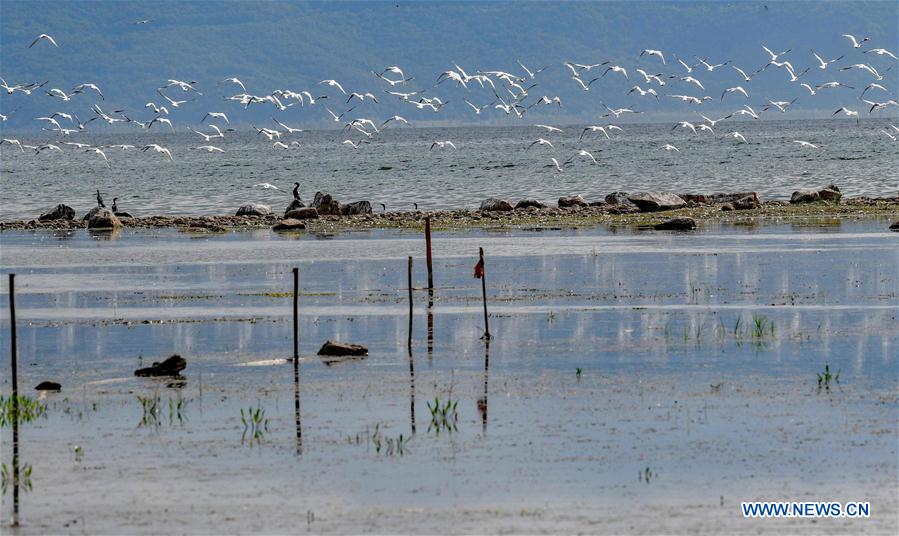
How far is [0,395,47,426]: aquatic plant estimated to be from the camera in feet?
74.6

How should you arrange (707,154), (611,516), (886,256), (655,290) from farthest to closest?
(707,154)
(886,256)
(655,290)
(611,516)

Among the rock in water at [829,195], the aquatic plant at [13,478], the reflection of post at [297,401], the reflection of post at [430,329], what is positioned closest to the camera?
the aquatic plant at [13,478]

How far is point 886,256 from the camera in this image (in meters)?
43.6

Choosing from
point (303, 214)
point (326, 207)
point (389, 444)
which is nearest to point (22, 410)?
point (389, 444)

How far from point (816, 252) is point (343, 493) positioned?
29.1m

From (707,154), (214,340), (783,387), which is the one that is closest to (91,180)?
(707,154)

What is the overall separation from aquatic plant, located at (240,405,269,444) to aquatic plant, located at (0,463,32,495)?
2.83 metres

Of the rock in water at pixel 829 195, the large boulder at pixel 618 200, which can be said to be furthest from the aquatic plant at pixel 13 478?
the rock in water at pixel 829 195

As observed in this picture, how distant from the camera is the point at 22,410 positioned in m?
23.2

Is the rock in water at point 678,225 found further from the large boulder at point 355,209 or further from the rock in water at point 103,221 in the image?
the rock in water at point 103,221

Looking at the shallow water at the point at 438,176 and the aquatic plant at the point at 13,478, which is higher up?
the shallow water at the point at 438,176

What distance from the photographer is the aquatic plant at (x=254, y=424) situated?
21453mm

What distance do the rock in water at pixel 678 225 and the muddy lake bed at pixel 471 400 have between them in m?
12.5

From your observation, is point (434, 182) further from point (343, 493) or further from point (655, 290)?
point (343, 493)
